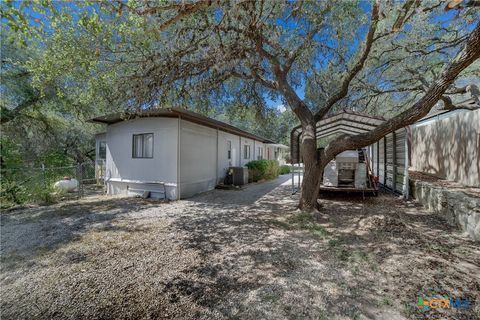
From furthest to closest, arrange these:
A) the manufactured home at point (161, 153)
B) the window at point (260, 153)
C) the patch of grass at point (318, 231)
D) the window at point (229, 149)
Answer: the window at point (260, 153), the window at point (229, 149), the manufactured home at point (161, 153), the patch of grass at point (318, 231)

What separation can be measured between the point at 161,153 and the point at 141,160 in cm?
100

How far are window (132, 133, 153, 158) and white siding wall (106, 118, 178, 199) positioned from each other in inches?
6.3

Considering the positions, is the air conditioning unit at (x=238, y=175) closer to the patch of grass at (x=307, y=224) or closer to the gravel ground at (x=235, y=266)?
the gravel ground at (x=235, y=266)

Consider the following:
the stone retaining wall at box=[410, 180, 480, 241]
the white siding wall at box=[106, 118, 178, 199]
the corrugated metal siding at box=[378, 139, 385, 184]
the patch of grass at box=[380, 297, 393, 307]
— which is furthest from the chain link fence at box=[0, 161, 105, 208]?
the corrugated metal siding at box=[378, 139, 385, 184]

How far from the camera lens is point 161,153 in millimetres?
7711

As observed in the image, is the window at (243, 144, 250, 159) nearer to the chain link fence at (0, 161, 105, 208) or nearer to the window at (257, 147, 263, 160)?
the window at (257, 147, 263, 160)

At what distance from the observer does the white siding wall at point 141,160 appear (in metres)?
7.57

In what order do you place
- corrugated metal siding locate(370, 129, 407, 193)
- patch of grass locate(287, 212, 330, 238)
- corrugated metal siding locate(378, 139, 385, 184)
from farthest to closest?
1. corrugated metal siding locate(378, 139, 385, 184)
2. corrugated metal siding locate(370, 129, 407, 193)
3. patch of grass locate(287, 212, 330, 238)

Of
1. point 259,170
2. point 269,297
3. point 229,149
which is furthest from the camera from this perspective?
point 259,170

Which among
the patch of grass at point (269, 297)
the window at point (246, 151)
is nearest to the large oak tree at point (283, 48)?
the patch of grass at point (269, 297)

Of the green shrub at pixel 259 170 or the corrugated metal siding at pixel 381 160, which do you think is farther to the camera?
the green shrub at pixel 259 170

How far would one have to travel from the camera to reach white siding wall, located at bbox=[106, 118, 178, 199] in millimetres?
7574

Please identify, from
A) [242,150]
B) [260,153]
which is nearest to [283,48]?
[242,150]

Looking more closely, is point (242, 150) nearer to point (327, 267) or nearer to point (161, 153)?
point (161, 153)
